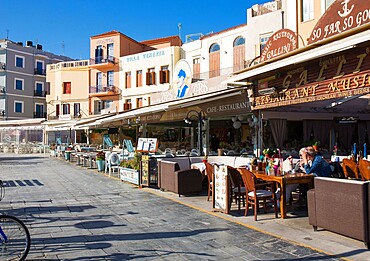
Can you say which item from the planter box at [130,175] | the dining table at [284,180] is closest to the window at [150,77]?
the planter box at [130,175]

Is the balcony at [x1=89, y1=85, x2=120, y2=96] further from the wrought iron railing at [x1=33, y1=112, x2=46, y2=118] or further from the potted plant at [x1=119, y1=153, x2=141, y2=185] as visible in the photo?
the potted plant at [x1=119, y1=153, x2=141, y2=185]

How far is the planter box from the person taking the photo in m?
9.88

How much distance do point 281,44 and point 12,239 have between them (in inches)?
259

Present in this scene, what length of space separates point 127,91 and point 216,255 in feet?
97.1

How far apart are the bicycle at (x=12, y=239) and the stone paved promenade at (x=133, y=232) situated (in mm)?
309

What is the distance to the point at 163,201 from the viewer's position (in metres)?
7.64

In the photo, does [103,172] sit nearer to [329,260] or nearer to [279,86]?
[279,86]

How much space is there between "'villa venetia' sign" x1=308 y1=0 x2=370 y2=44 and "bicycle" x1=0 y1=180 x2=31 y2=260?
589 cm

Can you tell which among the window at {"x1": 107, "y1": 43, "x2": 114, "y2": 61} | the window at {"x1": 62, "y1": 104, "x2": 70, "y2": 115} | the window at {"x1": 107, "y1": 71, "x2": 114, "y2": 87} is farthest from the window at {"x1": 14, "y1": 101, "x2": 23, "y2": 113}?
the window at {"x1": 107, "y1": 43, "x2": 114, "y2": 61}

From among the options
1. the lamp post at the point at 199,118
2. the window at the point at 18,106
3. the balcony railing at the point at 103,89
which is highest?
the balcony railing at the point at 103,89

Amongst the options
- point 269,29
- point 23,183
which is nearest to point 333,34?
point 23,183

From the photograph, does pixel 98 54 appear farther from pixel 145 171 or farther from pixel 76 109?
pixel 145 171

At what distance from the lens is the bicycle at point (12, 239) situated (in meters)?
3.85

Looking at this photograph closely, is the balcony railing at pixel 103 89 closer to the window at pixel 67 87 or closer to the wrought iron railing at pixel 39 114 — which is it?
the window at pixel 67 87
